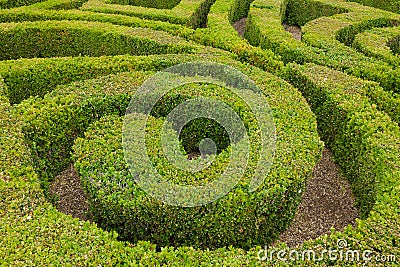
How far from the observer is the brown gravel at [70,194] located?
9133mm

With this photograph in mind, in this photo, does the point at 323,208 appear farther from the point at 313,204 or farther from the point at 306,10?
the point at 306,10

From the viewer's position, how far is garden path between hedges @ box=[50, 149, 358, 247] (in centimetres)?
888

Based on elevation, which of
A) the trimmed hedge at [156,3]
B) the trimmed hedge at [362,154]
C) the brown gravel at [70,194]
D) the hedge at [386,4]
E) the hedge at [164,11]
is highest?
the hedge at [386,4]

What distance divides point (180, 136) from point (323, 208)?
13.2 ft

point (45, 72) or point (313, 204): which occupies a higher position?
point (45, 72)

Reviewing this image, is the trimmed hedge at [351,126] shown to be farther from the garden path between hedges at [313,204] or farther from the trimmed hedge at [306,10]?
the trimmed hedge at [306,10]

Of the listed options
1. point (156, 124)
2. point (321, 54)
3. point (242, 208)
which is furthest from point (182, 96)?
point (321, 54)

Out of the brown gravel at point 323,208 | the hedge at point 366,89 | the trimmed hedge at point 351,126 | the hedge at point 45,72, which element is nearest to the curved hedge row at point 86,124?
the brown gravel at point 323,208

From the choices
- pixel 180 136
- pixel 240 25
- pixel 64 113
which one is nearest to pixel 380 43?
pixel 240 25

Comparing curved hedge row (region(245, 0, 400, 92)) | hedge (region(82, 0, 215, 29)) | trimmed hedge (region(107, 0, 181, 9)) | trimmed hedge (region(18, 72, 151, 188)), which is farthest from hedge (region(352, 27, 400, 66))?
trimmed hedge (region(107, 0, 181, 9))

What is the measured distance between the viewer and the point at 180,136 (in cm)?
1034

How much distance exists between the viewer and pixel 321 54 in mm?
13023

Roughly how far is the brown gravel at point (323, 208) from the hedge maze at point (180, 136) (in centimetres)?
39

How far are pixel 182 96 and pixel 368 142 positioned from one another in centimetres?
459
